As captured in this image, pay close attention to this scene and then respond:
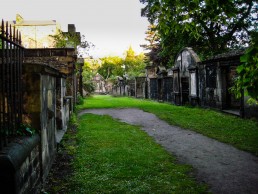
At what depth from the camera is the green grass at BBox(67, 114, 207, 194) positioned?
4.16m

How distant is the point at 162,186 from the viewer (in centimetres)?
423

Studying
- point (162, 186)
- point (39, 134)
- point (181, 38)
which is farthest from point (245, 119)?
point (181, 38)

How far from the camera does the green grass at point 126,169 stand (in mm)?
4164

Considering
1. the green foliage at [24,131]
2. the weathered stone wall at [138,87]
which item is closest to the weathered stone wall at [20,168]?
the green foliage at [24,131]

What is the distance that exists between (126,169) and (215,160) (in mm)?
1931

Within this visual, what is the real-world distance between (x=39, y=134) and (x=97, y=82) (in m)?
68.4

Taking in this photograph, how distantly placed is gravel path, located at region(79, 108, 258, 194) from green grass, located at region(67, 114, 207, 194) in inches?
11.5

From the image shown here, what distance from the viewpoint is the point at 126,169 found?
506cm

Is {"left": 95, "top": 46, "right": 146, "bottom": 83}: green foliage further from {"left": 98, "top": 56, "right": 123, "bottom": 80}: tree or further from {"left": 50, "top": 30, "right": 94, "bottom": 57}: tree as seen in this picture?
{"left": 50, "top": 30, "right": 94, "bottom": 57}: tree

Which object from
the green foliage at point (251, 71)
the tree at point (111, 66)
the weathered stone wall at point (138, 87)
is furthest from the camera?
the tree at point (111, 66)

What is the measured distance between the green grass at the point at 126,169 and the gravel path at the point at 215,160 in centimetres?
29

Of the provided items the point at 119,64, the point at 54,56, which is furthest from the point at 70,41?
the point at 119,64

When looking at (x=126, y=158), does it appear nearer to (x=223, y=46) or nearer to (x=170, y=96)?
(x=170, y=96)

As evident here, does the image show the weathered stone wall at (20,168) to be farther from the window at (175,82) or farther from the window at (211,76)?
the window at (175,82)
